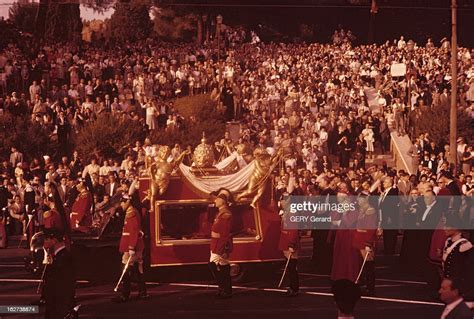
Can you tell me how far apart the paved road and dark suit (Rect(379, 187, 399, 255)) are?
265 cm

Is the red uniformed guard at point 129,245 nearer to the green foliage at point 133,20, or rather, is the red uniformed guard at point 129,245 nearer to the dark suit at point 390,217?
the dark suit at point 390,217

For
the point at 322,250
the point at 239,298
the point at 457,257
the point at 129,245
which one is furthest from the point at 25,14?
the point at 457,257

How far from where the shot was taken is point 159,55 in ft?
143

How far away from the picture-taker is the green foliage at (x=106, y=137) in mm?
33719

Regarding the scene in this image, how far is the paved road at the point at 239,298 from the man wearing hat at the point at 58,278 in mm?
2371

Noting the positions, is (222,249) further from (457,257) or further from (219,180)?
(457,257)

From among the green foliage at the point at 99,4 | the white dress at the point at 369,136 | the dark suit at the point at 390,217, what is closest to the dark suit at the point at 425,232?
the dark suit at the point at 390,217

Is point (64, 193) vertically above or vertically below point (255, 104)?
below

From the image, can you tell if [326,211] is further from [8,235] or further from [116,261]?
[8,235]

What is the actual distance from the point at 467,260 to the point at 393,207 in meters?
9.86

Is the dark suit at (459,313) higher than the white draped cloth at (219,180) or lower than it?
lower

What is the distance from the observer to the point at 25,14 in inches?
2329

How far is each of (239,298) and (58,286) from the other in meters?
4.99

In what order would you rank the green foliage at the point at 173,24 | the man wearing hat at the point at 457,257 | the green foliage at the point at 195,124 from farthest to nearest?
1. the green foliage at the point at 173,24
2. the green foliage at the point at 195,124
3. the man wearing hat at the point at 457,257
